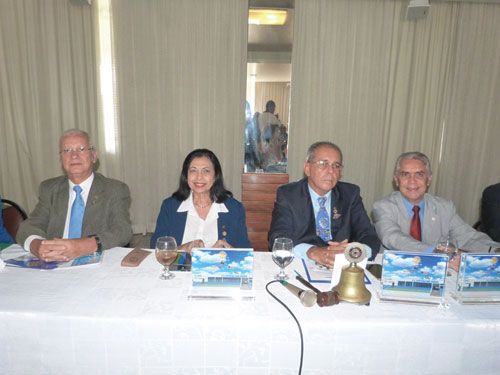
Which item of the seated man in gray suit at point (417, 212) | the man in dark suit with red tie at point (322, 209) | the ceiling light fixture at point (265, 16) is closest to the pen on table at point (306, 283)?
the man in dark suit with red tie at point (322, 209)

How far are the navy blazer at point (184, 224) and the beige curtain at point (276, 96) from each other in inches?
110

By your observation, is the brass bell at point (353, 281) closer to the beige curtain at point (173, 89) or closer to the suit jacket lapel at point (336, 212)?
the suit jacket lapel at point (336, 212)

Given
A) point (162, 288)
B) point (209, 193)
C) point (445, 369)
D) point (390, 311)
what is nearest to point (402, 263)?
point (390, 311)

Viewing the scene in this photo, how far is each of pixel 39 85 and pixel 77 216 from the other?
10.6ft

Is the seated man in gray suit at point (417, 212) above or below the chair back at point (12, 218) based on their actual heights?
above

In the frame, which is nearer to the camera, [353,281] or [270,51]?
[353,281]

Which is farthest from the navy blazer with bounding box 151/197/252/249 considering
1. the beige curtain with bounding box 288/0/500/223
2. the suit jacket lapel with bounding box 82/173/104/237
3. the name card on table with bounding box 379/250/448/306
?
the beige curtain with bounding box 288/0/500/223

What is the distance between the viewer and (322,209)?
2.10m

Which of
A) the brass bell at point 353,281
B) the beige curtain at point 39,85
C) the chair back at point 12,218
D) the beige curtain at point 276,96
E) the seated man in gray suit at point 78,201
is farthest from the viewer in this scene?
the beige curtain at point 276,96

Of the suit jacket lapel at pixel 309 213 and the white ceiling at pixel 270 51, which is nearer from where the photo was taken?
the suit jacket lapel at pixel 309 213

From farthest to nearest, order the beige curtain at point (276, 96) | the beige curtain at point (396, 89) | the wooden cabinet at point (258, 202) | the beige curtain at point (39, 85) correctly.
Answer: the beige curtain at point (276, 96)
the beige curtain at point (396, 89)
the beige curtain at point (39, 85)
the wooden cabinet at point (258, 202)

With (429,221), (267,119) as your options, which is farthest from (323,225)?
(267,119)

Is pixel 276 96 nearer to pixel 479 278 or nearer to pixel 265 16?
pixel 265 16

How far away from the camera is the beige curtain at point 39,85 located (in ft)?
13.6
